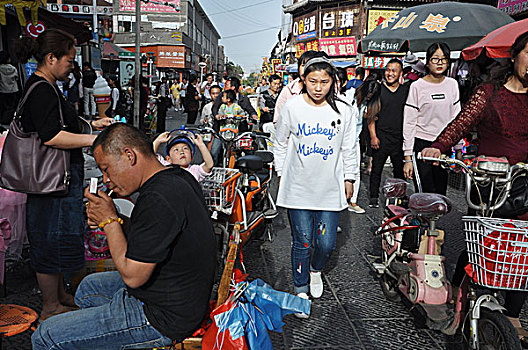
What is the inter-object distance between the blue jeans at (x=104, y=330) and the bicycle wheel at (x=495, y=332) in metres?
1.72

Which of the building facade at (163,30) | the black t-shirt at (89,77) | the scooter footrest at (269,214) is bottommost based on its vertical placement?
the scooter footrest at (269,214)

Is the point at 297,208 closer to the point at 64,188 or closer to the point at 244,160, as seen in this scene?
the point at 244,160

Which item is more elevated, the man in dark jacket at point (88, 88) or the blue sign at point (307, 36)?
the blue sign at point (307, 36)

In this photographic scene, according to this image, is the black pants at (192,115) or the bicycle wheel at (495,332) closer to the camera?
the bicycle wheel at (495,332)

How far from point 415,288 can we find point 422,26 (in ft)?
18.0

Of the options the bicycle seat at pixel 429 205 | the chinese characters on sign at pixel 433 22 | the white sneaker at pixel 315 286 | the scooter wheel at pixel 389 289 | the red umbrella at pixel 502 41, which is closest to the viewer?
the bicycle seat at pixel 429 205

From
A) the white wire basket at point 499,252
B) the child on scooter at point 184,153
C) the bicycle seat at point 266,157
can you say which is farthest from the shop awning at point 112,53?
the white wire basket at point 499,252

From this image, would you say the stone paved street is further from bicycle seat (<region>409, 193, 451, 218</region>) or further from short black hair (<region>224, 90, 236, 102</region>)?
short black hair (<region>224, 90, 236, 102</region>)

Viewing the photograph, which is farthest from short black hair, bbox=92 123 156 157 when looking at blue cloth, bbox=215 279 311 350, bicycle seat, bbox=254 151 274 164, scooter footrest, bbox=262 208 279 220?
bicycle seat, bbox=254 151 274 164

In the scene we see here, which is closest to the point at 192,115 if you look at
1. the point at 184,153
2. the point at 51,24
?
the point at 51,24

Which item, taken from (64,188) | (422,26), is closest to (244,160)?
(64,188)

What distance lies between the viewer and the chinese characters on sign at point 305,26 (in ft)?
97.5

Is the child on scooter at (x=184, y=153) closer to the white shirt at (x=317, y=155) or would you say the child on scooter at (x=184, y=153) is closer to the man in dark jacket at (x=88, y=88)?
the white shirt at (x=317, y=155)

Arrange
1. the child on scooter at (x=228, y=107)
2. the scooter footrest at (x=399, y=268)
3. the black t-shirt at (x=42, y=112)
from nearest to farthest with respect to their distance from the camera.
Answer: the black t-shirt at (x=42, y=112)
the scooter footrest at (x=399, y=268)
the child on scooter at (x=228, y=107)
